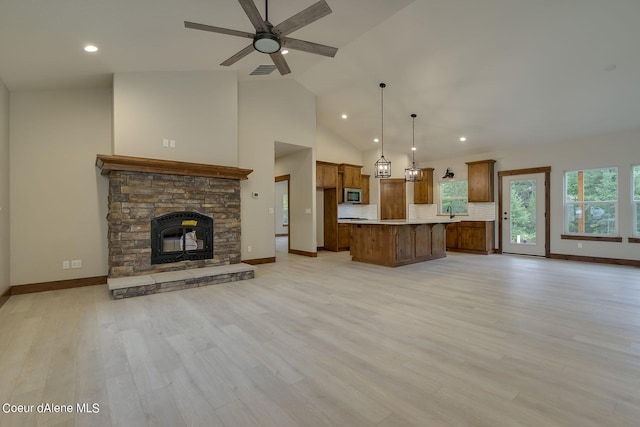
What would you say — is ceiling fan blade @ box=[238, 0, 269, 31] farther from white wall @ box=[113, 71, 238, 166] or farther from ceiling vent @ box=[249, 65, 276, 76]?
white wall @ box=[113, 71, 238, 166]

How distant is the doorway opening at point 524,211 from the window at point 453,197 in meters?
0.97

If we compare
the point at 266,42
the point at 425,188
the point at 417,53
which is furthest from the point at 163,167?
the point at 425,188

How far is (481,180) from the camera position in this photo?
26.9ft

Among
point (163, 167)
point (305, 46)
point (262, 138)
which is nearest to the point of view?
point (305, 46)

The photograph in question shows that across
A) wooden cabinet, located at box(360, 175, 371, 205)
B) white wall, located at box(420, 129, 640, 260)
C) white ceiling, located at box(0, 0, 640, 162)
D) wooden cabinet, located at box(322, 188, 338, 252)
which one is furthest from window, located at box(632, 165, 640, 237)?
wooden cabinet, located at box(322, 188, 338, 252)

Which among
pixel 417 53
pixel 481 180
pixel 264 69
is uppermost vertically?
pixel 417 53

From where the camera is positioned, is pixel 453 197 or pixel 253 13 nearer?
pixel 253 13

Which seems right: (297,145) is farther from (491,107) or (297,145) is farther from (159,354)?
(159,354)

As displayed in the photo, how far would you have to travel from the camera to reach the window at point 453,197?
348 inches

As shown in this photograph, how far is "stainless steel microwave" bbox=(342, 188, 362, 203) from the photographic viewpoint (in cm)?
875

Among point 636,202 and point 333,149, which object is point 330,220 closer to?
point 333,149

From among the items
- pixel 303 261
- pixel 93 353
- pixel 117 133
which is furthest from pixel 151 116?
pixel 303 261

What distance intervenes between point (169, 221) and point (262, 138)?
2.72 metres

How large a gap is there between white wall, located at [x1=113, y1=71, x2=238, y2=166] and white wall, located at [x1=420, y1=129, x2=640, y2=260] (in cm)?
699
